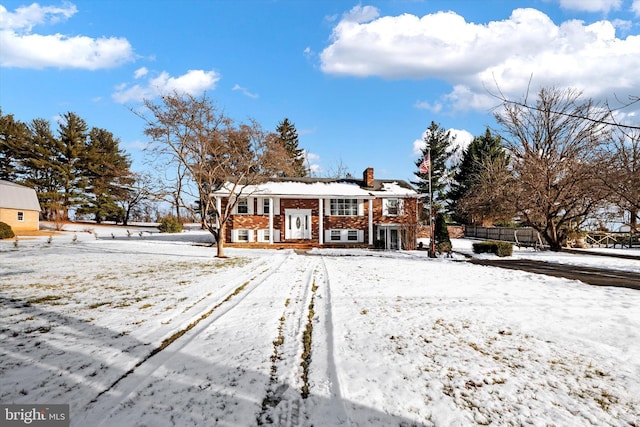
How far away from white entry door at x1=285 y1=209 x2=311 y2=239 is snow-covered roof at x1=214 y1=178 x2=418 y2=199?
1.55 metres

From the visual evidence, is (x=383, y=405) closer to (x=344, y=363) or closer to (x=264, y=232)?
(x=344, y=363)

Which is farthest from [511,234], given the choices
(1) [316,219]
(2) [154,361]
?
(2) [154,361]

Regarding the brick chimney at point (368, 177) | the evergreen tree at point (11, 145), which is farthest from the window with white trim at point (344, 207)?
the evergreen tree at point (11, 145)

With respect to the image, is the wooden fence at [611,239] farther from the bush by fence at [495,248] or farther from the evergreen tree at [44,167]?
the evergreen tree at [44,167]

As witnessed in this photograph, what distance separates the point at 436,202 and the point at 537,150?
22.1m

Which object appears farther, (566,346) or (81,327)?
(81,327)

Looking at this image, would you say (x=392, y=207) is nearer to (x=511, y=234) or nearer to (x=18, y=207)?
(x=511, y=234)

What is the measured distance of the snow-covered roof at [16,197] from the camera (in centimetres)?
3404

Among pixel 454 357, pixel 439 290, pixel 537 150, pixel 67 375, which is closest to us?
pixel 67 375

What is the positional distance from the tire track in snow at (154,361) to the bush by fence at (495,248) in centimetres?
1840

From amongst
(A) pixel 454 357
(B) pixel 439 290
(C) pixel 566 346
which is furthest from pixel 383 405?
(B) pixel 439 290

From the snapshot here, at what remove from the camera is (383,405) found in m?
3.51

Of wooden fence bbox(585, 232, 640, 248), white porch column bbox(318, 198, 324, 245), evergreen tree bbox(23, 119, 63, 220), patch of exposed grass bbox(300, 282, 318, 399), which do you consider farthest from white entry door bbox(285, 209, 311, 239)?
evergreen tree bbox(23, 119, 63, 220)

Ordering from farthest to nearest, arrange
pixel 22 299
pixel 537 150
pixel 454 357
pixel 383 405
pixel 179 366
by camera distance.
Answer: pixel 537 150, pixel 22 299, pixel 454 357, pixel 179 366, pixel 383 405
